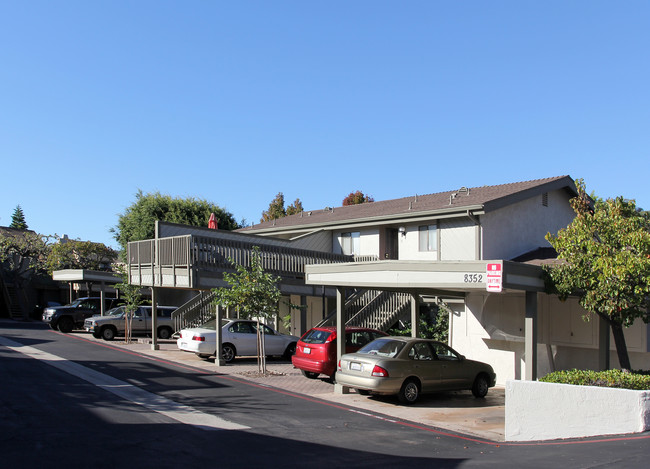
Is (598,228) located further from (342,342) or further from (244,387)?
(244,387)

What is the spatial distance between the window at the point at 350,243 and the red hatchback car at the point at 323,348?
25.7 ft

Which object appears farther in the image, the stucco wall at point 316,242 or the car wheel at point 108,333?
the car wheel at point 108,333

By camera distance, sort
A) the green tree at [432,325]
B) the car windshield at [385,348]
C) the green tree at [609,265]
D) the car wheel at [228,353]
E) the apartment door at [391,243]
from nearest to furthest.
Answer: the green tree at [609,265], the car windshield at [385,348], the car wheel at [228,353], the green tree at [432,325], the apartment door at [391,243]

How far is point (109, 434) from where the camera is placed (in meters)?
9.09

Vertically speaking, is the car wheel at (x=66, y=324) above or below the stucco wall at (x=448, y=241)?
below

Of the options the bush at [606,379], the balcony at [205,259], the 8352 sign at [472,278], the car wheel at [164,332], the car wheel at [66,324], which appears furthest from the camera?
the car wheel at [66,324]

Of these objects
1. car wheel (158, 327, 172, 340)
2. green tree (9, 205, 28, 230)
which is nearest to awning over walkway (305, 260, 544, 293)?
car wheel (158, 327, 172, 340)

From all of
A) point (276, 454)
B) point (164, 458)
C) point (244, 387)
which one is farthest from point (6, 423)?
point (244, 387)

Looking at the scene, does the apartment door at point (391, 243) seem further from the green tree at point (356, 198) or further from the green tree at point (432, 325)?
the green tree at point (356, 198)

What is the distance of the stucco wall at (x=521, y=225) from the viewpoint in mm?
20125

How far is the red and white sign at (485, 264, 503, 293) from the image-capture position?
1137 cm

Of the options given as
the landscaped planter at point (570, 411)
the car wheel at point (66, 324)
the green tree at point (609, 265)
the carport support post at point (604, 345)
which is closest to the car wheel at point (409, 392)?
the landscaped planter at point (570, 411)

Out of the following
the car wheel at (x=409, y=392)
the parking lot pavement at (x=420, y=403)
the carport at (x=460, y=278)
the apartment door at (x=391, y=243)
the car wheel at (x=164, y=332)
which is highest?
the apartment door at (x=391, y=243)

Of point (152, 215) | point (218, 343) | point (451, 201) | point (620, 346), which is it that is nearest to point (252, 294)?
point (218, 343)
